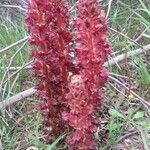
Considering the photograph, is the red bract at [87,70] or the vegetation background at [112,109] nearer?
the red bract at [87,70]

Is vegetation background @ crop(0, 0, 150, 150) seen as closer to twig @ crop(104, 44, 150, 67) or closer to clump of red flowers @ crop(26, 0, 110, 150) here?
twig @ crop(104, 44, 150, 67)

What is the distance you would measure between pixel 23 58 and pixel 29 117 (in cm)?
68

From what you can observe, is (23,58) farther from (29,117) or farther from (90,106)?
(90,106)

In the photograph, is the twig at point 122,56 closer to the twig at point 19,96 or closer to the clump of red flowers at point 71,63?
the twig at point 19,96

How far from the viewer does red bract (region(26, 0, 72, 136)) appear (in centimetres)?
211

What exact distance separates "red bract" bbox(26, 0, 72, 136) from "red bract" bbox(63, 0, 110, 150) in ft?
0.41

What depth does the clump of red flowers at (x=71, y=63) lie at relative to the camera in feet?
6.57

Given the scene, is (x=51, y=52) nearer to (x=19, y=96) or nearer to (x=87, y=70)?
(x=87, y=70)

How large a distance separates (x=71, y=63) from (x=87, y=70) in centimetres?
17

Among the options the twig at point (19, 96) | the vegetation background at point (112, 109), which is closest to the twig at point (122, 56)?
the vegetation background at point (112, 109)

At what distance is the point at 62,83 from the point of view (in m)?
2.27

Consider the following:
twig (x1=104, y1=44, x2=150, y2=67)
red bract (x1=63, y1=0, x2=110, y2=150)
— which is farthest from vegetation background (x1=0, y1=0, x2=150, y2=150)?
red bract (x1=63, y1=0, x2=110, y2=150)

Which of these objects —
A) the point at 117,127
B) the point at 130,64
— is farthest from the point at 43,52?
the point at 130,64

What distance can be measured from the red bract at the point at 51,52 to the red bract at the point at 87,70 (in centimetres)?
13
